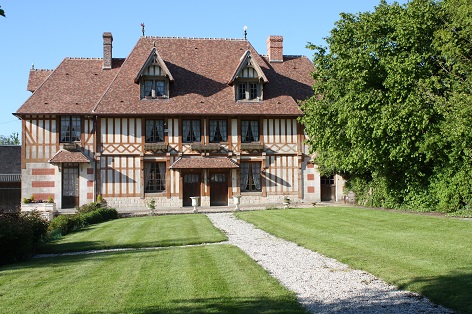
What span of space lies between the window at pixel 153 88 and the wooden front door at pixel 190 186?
4.88 metres

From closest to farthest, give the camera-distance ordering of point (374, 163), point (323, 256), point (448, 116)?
1. point (323, 256)
2. point (448, 116)
3. point (374, 163)

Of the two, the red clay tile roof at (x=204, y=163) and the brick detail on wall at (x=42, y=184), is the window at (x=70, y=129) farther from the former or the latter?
the red clay tile roof at (x=204, y=163)

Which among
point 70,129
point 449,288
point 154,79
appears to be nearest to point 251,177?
point 154,79

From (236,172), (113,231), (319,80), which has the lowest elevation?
(113,231)

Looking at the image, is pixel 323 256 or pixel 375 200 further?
pixel 375 200

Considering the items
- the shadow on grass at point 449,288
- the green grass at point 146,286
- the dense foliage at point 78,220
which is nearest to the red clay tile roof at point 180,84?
the dense foliage at point 78,220

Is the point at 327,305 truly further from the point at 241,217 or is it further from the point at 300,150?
the point at 300,150

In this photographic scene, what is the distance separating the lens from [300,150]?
97.4 ft

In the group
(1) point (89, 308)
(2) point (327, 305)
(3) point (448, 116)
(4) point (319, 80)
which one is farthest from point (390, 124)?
(1) point (89, 308)

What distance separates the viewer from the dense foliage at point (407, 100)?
1788 centimetres

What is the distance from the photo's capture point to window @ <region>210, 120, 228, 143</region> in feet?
95.9

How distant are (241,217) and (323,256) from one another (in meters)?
10.8

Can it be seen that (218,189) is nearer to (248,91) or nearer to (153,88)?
(248,91)

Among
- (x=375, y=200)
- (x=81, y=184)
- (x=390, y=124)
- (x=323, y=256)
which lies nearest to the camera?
(x=323, y=256)
